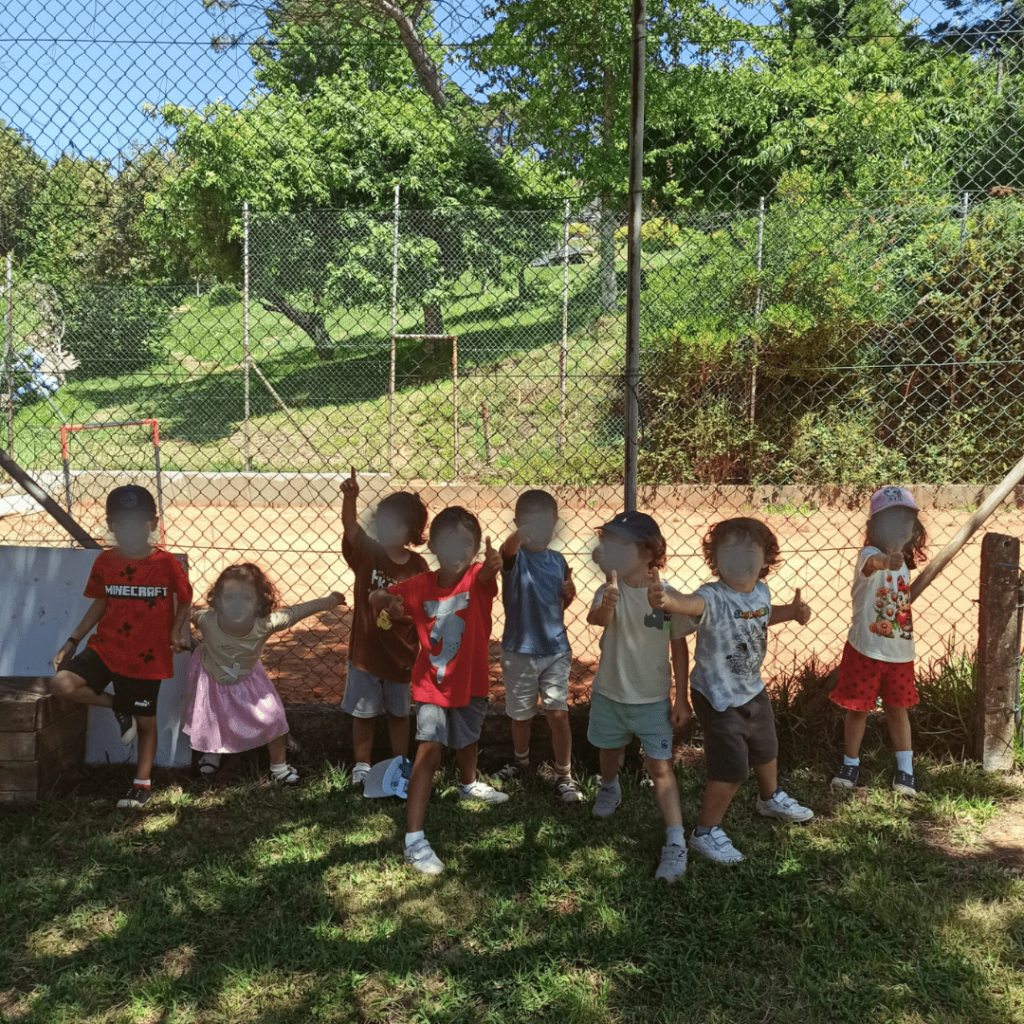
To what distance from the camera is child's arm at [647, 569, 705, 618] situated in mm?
2854

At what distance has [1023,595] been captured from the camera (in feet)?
11.9

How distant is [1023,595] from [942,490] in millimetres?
7023

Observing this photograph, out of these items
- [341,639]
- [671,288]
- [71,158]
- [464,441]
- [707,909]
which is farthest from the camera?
[464,441]

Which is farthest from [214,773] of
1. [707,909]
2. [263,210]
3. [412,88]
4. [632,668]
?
[412,88]

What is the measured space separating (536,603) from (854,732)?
4.34ft

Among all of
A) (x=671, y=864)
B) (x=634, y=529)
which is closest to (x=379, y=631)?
(x=634, y=529)

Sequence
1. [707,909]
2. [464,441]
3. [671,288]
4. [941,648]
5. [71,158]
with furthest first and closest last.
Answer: [464,441] < [671,288] < [941,648] < [71,158] < [707,909]

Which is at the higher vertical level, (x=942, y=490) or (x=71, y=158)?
(x=71, y=158)

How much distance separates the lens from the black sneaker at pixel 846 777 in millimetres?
3576

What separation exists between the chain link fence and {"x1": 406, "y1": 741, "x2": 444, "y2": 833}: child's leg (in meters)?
3.06

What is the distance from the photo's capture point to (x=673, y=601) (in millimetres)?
2902

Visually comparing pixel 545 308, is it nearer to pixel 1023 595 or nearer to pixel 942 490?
pixel 942 490

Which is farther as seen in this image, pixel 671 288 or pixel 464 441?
pixel 464 441

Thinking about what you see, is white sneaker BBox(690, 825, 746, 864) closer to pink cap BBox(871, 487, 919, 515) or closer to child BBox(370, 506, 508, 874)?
child BBox(370, 506, 508, 874)
